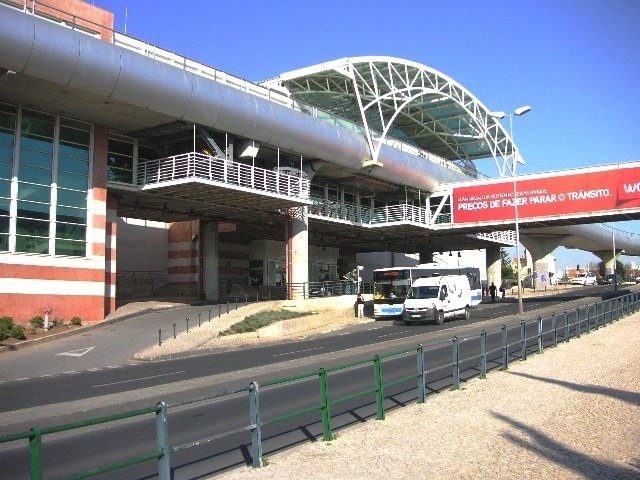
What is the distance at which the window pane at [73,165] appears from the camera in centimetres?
2870

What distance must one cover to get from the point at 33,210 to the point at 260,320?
11545mm

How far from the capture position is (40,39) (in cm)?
2364

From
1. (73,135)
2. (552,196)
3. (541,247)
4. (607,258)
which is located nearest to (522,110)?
(552,196)

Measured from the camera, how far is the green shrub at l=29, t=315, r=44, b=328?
26.2 meters

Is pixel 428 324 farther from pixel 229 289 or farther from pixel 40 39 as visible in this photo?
pixel 40 39

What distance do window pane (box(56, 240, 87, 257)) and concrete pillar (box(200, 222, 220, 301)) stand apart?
12.0m

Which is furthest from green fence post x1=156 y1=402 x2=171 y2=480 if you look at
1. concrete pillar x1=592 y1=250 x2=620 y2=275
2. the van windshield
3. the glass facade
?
concrete pillar x1=592 y1=250 x2=620 y2=275

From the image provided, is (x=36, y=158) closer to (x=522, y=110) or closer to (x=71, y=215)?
(x=71, y=215)

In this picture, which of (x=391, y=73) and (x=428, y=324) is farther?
(x=391, y=73)

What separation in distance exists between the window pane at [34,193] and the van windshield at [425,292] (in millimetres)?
18802

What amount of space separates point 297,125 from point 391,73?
12.8 m

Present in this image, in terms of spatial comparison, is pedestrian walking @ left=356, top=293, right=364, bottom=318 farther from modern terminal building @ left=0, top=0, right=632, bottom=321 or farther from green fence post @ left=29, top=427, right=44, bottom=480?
green fence post @ left=29, top=427, right=44, bottom=480

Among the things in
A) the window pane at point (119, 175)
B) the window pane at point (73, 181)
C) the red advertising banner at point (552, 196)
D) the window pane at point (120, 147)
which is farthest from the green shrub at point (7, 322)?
the red advertising banner at point (552, 196)

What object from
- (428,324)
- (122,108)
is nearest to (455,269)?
(428,324)
